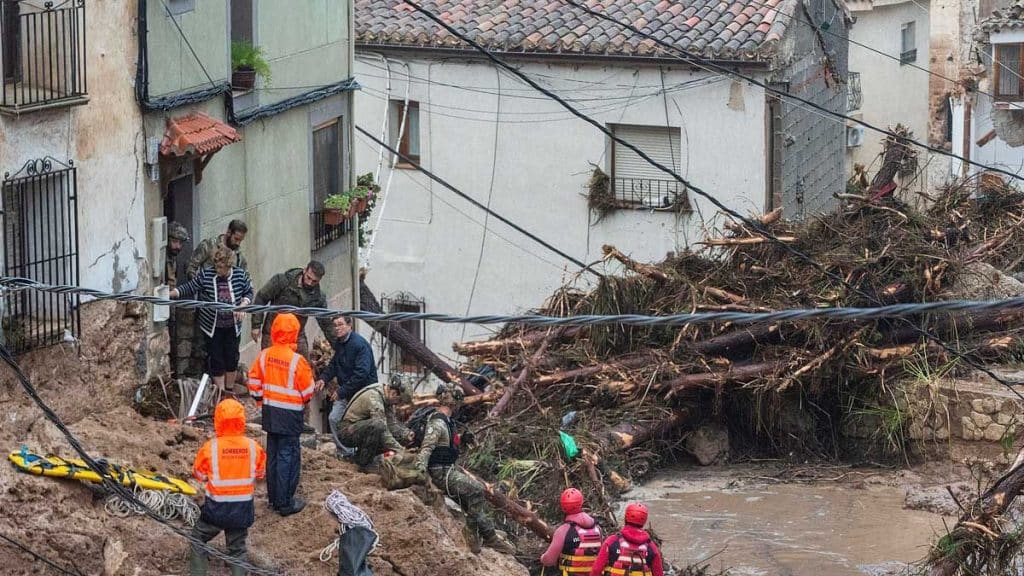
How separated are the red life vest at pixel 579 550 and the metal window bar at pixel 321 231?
8.20 metres

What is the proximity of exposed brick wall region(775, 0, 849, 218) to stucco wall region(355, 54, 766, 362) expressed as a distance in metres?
0.88

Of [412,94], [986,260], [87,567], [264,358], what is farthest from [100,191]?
[412,94]

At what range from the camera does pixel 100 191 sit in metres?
12.5

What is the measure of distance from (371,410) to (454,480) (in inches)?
32.3

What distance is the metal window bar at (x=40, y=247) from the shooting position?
446 inches

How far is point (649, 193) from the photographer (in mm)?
23422

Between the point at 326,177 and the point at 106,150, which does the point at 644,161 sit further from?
the point at 106,150

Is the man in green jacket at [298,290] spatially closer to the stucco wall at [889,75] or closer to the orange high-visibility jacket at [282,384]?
the orange high-visibility jacket at [282,384]

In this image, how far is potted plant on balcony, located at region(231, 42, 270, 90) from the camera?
15797 mm

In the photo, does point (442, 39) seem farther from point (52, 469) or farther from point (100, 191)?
point (52, 469)

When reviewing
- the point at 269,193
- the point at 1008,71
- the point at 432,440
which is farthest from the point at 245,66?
the point at 1008,71

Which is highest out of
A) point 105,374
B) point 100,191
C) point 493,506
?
point 100,191

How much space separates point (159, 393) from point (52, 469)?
276 centimetres

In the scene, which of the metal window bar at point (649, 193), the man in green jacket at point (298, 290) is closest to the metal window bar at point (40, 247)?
the man in green jacket at point (298, 290)
